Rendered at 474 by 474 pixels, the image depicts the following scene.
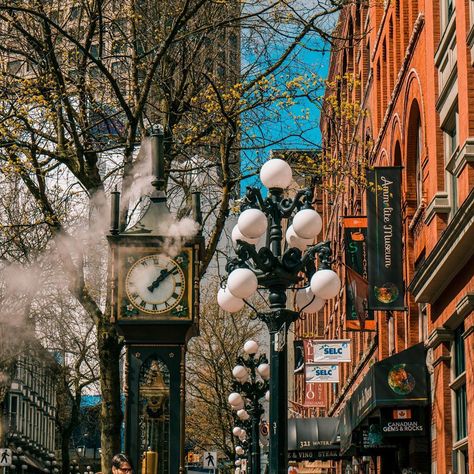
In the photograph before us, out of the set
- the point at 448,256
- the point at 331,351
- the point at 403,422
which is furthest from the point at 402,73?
the point at 448,256

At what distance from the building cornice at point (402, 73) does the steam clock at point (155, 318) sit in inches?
445

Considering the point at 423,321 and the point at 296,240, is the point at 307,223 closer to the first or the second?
the point at 296,240

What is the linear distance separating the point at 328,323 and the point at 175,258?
4221cm

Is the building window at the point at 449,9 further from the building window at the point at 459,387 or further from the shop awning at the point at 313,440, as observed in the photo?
the shop awning at the point at 313,440

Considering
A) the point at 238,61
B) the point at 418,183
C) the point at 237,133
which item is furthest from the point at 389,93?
the point at 237,133

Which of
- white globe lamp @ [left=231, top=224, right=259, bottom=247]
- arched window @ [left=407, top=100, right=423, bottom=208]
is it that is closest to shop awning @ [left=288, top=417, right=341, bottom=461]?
arched window @ [left=407, top=100, right=423, bottom=208]

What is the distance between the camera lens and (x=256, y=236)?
14.1m

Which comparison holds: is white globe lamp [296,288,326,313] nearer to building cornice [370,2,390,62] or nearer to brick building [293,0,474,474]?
brick building [293,0,474,474]

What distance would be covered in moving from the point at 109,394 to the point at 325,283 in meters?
6.55

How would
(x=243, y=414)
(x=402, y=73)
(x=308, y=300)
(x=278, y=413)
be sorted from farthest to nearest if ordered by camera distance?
1. (x=243, y=414)
2. (x=402, y=73)
3. (x=308, y=300)
4. (x=278, y=413)

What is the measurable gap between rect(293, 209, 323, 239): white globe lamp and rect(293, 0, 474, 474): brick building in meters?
3.70

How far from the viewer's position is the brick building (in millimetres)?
19266

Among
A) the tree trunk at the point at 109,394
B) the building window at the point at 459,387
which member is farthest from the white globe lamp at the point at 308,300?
the building window at the point at 459,387

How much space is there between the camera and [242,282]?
13.8m
